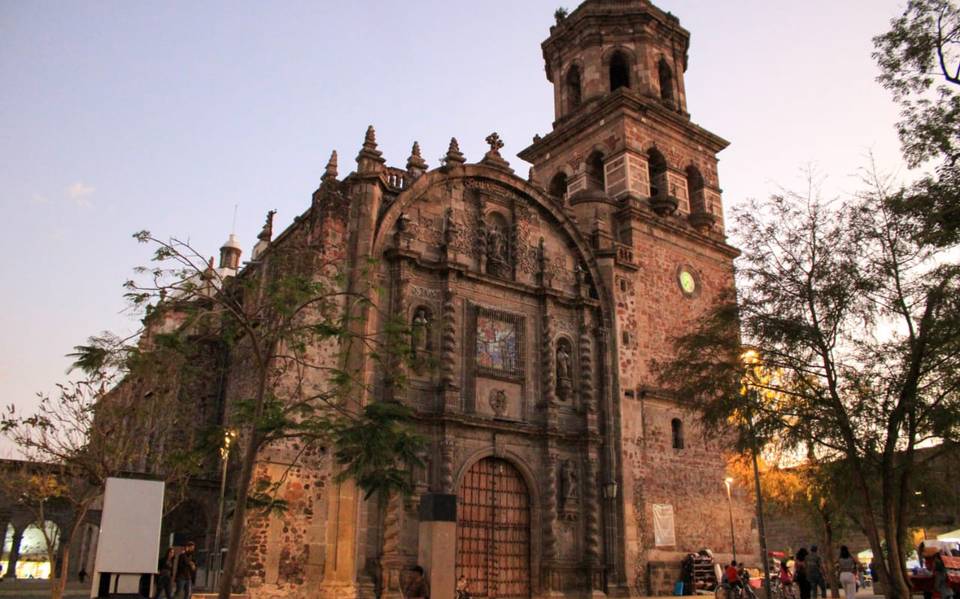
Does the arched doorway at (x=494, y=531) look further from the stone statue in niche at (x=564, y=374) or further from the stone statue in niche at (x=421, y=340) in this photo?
the stone statue in niche at (x=421, y=340)

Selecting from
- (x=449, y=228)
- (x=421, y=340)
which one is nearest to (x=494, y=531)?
(x=421, y=340)

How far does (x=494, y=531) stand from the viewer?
18.9 m

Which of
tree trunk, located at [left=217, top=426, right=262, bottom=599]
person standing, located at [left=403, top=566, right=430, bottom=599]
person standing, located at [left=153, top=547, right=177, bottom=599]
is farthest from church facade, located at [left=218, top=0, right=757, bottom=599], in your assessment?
tree trunk, located at [left=217, top=426, right=262, bottom=599]

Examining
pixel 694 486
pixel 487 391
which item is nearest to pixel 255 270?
pixel 487 391

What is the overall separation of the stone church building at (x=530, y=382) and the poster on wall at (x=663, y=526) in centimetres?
5

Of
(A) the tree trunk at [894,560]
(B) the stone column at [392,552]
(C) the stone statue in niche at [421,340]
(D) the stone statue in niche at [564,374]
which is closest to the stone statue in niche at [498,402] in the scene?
(D) the stone statue in niche at [564,374]

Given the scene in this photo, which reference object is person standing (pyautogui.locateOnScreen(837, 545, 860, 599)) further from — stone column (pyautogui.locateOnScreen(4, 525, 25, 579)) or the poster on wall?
stone column (pyautogui.locateOnScreen(4, 525, 25, 579))

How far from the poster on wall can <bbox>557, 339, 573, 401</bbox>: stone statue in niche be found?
415 centimetres

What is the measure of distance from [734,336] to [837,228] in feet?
10.8

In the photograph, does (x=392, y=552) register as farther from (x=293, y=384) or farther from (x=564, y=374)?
(x=564, y=374)

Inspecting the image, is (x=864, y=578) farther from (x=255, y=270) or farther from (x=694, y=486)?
(x=255, y=270)

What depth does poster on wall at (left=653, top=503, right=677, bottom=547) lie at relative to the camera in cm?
2141

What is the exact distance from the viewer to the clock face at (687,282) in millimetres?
25297

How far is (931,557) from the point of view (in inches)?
623
